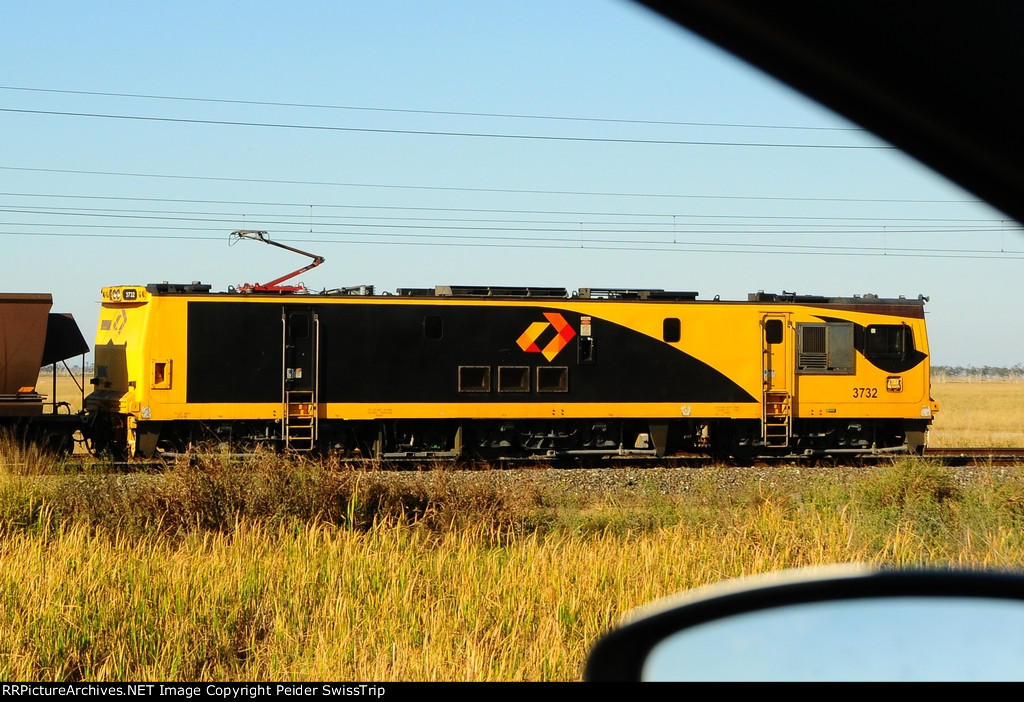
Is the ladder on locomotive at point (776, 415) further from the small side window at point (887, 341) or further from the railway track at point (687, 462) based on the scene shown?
the small side window at point (887, 341)

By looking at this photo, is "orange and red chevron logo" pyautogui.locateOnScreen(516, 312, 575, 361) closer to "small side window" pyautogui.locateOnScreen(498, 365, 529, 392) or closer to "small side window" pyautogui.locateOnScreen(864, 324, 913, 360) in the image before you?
"small side window" pyautogui.locateOnScreen(498, 365, 529, 392)

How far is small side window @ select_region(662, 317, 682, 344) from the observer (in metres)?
19.4

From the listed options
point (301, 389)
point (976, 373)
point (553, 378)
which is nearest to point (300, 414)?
point (301, 389)

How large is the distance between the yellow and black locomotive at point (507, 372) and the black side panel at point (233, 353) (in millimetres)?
25

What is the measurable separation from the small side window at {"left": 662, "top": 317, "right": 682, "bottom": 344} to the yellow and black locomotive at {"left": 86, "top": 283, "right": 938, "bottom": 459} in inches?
1.7

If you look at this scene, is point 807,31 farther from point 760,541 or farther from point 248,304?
point 248,304

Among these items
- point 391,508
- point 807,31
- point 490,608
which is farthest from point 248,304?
point 807,31

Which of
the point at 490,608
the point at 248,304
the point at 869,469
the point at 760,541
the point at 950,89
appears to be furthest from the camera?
the point at 248,304

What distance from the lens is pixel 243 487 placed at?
38.5ft

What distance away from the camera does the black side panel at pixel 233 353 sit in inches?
699

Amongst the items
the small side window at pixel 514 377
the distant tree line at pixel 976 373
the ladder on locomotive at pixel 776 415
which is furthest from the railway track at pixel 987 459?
the distant tree line at pixel 976 373

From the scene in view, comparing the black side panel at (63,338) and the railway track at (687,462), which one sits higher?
the black side panel at (63,338)
